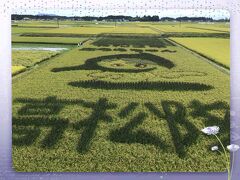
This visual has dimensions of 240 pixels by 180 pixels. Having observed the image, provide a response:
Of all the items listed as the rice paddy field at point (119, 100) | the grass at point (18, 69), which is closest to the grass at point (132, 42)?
the rice paddy field at point (119, 100)

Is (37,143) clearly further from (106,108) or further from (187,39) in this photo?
(187,39)

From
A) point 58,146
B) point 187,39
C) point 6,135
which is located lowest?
point 58,146

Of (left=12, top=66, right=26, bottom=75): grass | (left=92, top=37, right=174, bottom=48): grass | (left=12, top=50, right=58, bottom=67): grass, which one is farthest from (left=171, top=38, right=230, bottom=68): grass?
(left=12, top=66, right=26, bottom=75): grass

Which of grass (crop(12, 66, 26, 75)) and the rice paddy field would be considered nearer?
the rice paddy field

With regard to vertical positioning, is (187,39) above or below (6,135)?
above

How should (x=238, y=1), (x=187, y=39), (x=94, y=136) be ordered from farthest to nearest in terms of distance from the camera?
(x=187, y=39)
(x=94, y=136)
(x=238, y=1)

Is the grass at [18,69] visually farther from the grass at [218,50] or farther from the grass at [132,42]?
the grass at [218,50]

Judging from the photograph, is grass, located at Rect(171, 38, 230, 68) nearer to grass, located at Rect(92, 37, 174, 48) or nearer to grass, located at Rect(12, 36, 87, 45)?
grass, located at Rect(92, 37, 174, 48)

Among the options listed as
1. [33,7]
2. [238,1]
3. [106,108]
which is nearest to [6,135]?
[33,7]
